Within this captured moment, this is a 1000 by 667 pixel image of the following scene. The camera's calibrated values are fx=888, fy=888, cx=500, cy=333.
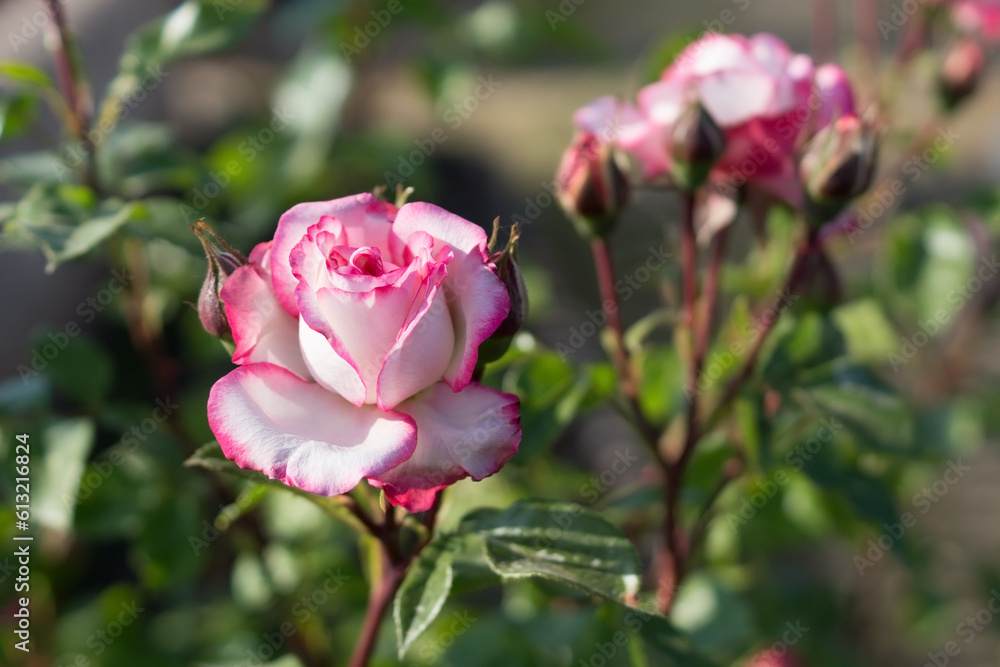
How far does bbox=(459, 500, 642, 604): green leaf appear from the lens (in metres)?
0.54

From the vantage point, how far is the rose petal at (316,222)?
0.52 m

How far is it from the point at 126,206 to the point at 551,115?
7.82 feet

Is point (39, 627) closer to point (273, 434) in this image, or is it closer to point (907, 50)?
point (273, 434)

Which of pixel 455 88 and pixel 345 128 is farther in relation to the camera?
pixel 345 128

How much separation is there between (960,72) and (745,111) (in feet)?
1.86

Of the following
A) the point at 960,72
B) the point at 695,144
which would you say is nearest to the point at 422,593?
the point at 695,144

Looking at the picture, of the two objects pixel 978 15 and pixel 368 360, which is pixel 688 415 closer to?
pixel 368 360

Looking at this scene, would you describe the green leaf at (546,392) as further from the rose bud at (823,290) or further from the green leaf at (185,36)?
the green leaf at (185,36)

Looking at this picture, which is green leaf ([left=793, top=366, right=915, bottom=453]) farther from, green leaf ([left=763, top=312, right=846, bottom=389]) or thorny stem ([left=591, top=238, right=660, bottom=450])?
thorny stem ([left=591, top=238, right=660, bottom=450])

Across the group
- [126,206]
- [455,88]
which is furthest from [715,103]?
[455,88]

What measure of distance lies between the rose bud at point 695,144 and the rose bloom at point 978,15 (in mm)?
625

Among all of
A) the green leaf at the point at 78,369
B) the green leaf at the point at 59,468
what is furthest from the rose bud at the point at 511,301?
the green leaf at the point at 78,369

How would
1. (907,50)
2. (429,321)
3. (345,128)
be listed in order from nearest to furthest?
1. (429,321)
2. (907,50)
3. (345,128)

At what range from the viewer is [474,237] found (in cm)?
50
